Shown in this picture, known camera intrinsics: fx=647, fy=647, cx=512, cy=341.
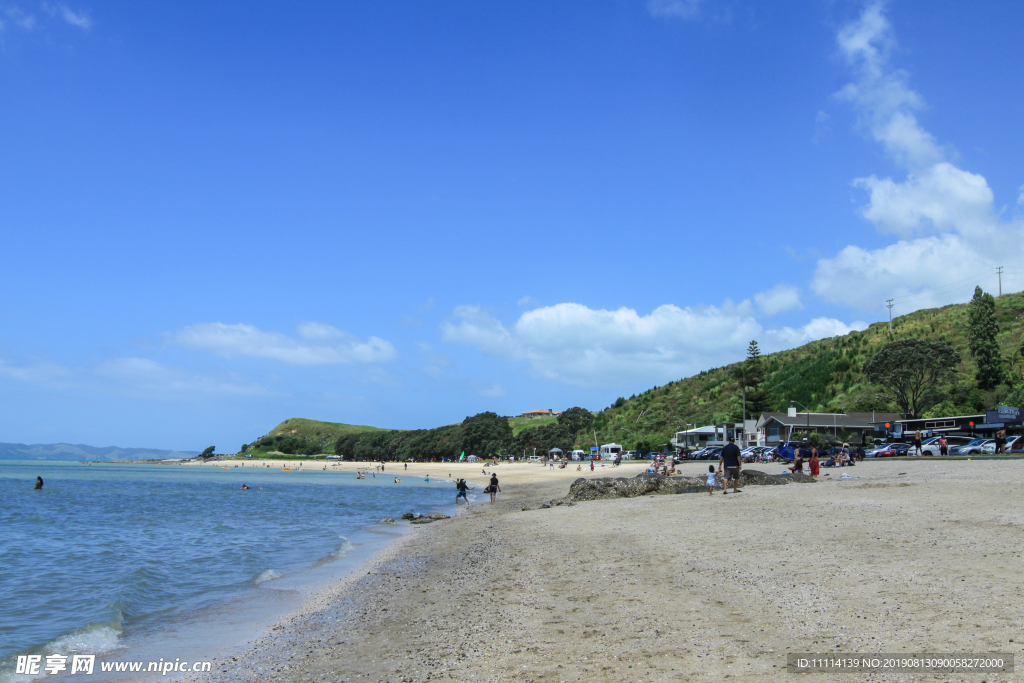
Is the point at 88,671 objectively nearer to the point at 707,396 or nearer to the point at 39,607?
the point at 39,607

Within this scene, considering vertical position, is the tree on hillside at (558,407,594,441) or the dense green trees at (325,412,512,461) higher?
the tree on hillside at (558,407,594,441)

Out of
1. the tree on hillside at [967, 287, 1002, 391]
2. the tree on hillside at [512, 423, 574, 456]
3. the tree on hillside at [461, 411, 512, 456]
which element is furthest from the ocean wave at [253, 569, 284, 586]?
the tree on hillside at [461, 411, 512, 456]

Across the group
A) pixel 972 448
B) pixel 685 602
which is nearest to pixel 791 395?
pixel 972 448

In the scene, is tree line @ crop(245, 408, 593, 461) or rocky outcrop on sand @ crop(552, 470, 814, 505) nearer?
rocky outcrop on sand @ crop(552, 470, 814, 505)

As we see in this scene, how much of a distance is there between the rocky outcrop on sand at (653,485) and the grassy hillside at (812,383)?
183ft

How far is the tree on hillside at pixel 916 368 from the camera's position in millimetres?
69125

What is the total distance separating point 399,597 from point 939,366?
74.2 metres

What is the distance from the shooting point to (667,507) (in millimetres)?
20312

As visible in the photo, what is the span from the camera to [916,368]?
69875 millimetres

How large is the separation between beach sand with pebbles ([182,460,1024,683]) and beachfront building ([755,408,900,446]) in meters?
60.9

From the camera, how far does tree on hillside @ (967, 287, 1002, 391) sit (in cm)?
7019

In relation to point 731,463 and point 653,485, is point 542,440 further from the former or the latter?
point 731,463

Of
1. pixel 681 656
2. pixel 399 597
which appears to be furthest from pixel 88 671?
pixel 681 656

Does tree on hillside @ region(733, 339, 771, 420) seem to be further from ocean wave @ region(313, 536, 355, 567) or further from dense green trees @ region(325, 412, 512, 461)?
ocean wave @ region(313, 536, 355, 567)
